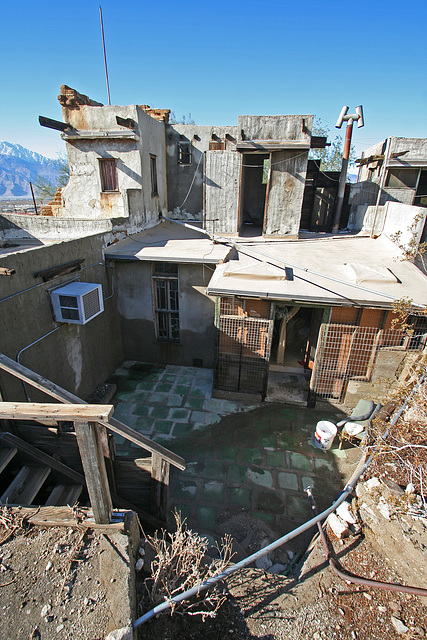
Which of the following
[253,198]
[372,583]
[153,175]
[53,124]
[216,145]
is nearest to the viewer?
[372,583]

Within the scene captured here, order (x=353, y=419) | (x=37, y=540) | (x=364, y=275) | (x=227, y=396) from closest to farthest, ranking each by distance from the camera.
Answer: (x=37, y=540)
(x=353, y=419)
(x=364, y=275)
(x=227, y=396)

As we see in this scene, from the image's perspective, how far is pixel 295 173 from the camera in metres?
10.8

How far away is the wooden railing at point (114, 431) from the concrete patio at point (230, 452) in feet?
3.58

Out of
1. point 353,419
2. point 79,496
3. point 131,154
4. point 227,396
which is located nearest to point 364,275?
point 353,419

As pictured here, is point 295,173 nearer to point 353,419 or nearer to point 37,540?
point 353,419

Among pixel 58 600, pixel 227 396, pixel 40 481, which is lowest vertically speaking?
pixel 227 396

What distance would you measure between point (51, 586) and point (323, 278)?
22.6ft

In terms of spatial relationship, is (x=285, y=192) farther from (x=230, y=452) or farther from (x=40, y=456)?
(x=40, y=456)

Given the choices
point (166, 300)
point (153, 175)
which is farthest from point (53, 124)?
point (166, 300)

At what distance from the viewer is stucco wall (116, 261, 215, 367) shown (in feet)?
27.6

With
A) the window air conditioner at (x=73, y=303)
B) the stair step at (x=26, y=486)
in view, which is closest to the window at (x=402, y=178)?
the window air conditioner at (x=73, y=303)

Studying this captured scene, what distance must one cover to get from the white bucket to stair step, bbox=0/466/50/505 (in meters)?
4.69

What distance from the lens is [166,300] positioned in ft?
28.7

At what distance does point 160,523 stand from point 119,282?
247 inches
